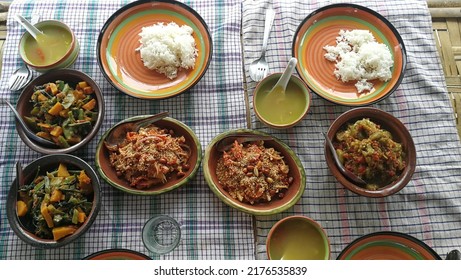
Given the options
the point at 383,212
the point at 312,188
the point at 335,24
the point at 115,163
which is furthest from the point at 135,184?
the point at 335,24

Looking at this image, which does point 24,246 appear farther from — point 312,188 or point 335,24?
point 335,24

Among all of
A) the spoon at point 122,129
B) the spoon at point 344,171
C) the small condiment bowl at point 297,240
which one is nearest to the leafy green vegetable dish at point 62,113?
the spoon at point 122,129

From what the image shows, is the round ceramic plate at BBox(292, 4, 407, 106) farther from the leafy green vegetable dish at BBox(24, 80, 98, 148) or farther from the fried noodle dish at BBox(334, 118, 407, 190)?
the leafy green vegetable dish at BBox(24, 80, 98, 148)

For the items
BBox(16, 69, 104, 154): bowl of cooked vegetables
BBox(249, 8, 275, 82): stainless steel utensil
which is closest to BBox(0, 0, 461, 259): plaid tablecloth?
BBox(249, 8, 275, 82): stainless steel utensil

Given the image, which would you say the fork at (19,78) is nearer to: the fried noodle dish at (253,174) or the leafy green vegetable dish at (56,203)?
the leafy green vegetable dish at (56,203)

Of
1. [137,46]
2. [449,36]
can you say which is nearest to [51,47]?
[137,46]

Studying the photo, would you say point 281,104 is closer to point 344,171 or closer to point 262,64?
point 262,64
